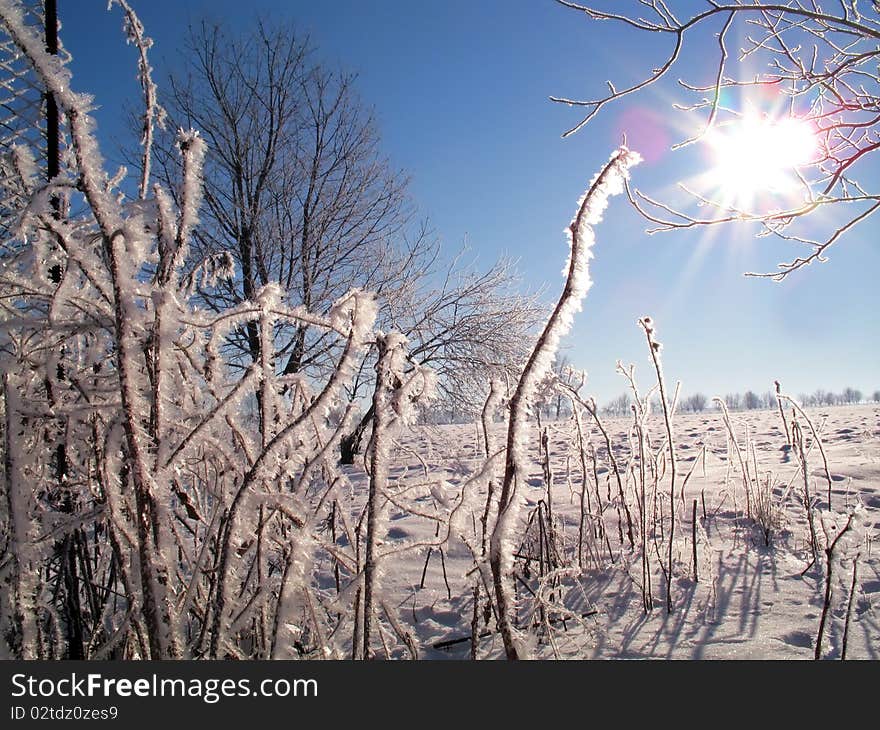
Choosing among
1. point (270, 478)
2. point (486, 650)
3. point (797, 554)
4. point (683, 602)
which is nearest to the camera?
point (270, 478)

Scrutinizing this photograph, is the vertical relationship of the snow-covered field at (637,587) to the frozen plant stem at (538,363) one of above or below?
below

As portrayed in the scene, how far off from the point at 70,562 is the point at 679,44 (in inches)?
89.8

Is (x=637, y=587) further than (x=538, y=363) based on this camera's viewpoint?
Yes

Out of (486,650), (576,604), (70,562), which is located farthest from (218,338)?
(576,604)

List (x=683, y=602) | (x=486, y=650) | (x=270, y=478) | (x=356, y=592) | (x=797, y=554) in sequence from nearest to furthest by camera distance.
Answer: (x=356, y=592) < (x=270, y=478) < (x=486, y=650) < (x=683, y=602) < (x=797, y=554)

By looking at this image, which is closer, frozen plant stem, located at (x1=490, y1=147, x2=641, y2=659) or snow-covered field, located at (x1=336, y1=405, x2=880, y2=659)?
frozen plant stem, located at (x1=490, y1=147, x2=641, y2=659)

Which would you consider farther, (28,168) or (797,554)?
(797,554)

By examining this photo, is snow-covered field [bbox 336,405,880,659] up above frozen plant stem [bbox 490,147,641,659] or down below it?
below

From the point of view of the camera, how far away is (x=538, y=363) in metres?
0.67

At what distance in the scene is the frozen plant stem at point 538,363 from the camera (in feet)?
2.14

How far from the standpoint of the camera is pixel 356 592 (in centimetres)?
85

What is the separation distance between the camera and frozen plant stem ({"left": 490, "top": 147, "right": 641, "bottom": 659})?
0.65m

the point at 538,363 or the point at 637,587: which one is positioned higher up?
the point at 538,363

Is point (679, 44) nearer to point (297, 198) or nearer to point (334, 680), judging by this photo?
point (334, 680)
